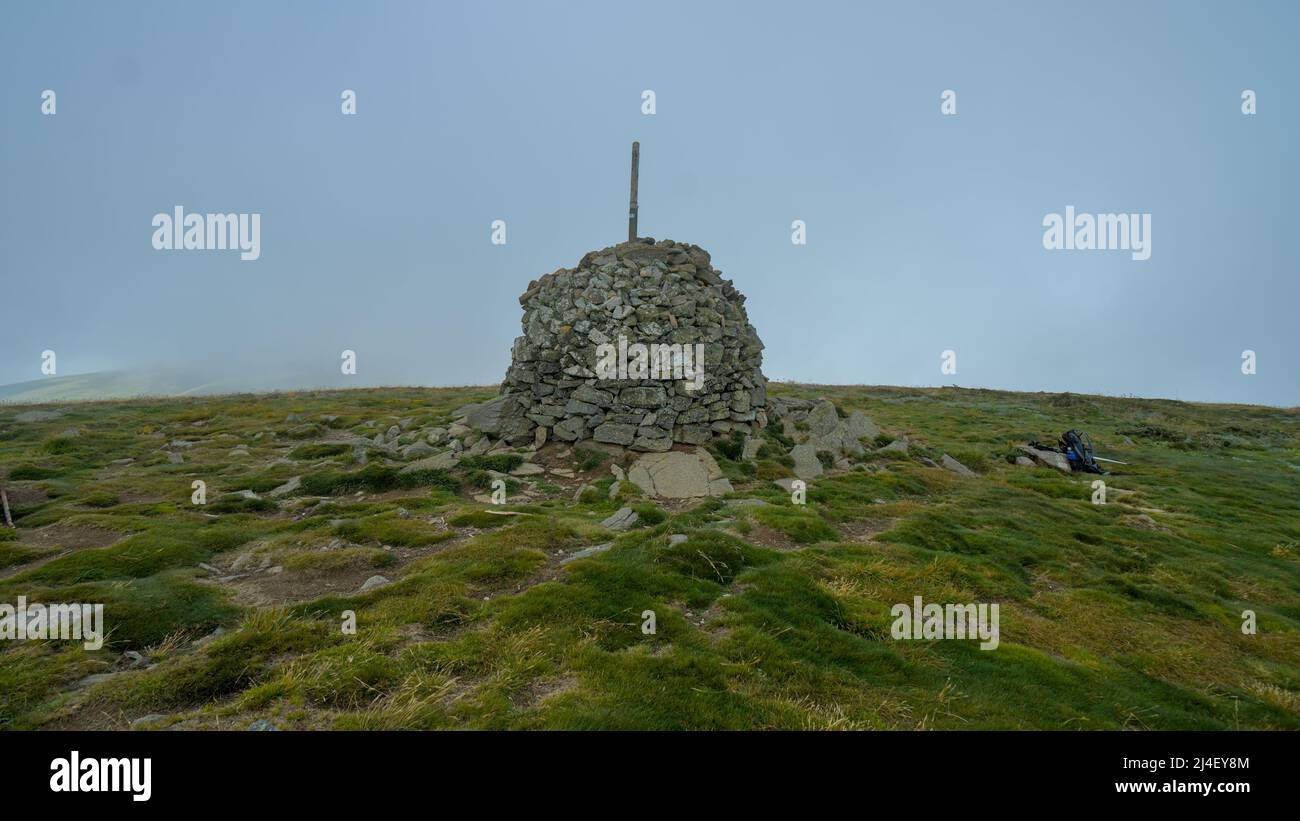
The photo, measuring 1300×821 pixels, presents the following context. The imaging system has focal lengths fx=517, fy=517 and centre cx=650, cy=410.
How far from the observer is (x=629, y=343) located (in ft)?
61.8

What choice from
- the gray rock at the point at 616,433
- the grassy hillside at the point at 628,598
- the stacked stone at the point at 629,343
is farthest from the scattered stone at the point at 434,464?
the gray rock at the point at 616,433

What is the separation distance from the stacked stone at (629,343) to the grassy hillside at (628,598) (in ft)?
4.90

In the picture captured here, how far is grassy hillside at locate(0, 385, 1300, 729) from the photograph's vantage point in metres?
5.89

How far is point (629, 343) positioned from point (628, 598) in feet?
38.5

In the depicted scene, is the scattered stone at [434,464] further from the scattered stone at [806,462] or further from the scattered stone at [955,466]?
the scattered stone at [955,466]

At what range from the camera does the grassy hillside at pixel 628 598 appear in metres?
5.89

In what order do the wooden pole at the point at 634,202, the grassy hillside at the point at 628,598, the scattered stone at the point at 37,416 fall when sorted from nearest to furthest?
the grassy hillside at the point at 628,598 < the wooden pole at the point at 634,202 < the scattered stone at the point at 37,416

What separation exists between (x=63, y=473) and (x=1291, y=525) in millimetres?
42023

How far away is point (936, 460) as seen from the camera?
22469mm

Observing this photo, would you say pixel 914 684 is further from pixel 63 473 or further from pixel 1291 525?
pixel 63 473

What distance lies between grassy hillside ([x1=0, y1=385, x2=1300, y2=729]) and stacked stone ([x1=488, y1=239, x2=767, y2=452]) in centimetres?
149

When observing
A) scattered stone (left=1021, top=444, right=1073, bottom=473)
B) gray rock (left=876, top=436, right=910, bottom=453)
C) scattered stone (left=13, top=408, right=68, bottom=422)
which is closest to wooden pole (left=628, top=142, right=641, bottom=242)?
gray rock (left=876, top=436, right=910, bottom=453)

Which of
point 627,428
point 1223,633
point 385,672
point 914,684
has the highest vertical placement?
point 627,428
